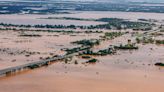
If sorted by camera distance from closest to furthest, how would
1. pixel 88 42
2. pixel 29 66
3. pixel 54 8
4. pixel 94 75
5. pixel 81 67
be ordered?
Answer: pixel 94 75 → pixel 29 66 → pixel 81 67 → pixel 88 42 → pixel 54 8

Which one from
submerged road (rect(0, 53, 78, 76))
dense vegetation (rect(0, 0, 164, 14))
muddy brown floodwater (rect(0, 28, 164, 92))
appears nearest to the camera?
muddy brown floodwater (rect(0, 28, 164, 92))

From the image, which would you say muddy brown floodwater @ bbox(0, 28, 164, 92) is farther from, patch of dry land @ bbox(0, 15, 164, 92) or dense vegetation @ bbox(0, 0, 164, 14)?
dense vegetation @ bbox(0, 0, 164, 14)

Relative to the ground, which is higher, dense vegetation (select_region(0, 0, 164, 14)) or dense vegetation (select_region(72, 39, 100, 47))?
dense vegetation (select_region(72, 39, 100, 47))

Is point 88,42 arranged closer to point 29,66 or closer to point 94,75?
point 29,66

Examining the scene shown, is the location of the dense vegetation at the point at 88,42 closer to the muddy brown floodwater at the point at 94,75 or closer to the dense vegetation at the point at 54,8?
the muddy brown floodwater at the point at 94,75

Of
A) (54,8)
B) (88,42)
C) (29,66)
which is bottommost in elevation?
(54,8)

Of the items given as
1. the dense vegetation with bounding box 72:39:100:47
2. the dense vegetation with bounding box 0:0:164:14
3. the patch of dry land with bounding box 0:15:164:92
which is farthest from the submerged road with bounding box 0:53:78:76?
the dense vegetation with bounding box 0:0:164:14

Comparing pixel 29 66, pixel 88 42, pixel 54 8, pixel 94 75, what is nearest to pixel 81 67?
pixel 94 75

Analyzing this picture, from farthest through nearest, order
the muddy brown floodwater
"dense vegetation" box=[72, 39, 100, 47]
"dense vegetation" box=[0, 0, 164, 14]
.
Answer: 1. "dense vegetation" box=[0, 0, 164, 14]
2. "dense vegetation" box=[72, 39, 100, 47]
3. the muddy brown floodwater

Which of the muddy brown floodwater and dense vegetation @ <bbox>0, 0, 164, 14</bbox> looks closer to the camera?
the muddy brown floodwater

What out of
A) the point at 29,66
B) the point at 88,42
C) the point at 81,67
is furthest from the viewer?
the point at 88,42
